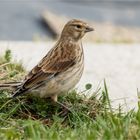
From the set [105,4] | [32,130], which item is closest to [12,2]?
[105,4]

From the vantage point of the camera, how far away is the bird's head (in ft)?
26.3

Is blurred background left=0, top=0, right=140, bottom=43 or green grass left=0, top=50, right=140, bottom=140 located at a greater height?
blurred background left=0, top=0, right=140, bottom=43

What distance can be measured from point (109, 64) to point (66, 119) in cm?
337

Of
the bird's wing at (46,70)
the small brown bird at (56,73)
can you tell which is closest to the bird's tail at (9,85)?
the small brown bird at (56,73)

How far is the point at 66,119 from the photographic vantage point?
7.51 metres

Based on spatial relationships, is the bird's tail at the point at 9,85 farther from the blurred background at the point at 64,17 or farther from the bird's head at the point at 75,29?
the blurred background at the point at 64,17

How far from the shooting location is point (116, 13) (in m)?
15.6

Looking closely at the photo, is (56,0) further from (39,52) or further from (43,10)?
(39,52)

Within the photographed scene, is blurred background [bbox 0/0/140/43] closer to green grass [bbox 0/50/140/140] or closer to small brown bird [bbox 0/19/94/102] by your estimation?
small brown bird [bbox 0/19/94/102]

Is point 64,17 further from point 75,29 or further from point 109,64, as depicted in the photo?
point 75,29

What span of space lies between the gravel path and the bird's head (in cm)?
88

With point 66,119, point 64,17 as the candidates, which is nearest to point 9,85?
point 66,119

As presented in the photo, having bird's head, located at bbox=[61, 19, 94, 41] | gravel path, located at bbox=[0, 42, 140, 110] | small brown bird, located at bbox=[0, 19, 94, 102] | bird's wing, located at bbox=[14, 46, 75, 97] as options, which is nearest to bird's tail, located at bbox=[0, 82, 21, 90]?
small brown bird, located at bbox=[0, 19, 94, 102]

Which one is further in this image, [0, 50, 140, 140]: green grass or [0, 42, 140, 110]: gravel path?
[0, 42, 140, 110]: gravel path
